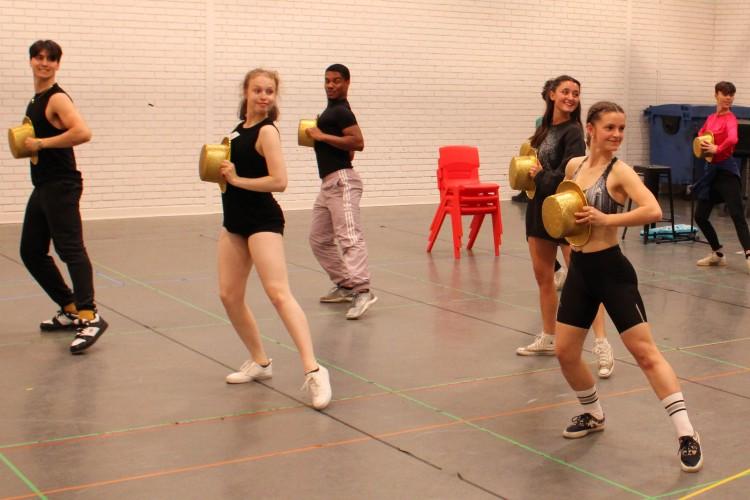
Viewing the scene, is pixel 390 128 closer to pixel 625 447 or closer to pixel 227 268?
pixel 227 268

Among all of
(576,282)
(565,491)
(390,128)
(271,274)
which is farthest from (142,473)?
(390,128)

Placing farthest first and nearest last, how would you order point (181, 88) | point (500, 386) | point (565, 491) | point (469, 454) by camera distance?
point (181, 88), point (500, 386), point (469, 454), point (565, 491)

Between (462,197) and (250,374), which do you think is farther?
(462,197)

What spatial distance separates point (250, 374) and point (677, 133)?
12.9 metres

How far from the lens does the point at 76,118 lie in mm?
6383

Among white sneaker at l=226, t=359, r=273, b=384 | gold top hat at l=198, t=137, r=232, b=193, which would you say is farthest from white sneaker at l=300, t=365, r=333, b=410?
gold top hat at l=198, t=137, r=232, b=193

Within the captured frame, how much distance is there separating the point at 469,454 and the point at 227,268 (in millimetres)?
1757

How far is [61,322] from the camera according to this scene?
23.0ft

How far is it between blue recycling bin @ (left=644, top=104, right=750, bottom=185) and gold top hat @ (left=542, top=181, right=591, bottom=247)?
12.2 metres

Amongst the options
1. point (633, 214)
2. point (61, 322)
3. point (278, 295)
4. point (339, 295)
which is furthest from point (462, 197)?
point (633, 214)

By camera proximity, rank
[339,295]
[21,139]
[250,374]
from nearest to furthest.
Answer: [250,374]
[21,139]
[339,295]

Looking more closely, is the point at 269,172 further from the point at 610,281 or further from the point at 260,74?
the point at 610,281

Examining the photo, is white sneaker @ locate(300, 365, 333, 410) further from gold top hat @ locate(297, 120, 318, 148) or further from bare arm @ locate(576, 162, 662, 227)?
gold top hat @ locate(297, 120, 318, 148)

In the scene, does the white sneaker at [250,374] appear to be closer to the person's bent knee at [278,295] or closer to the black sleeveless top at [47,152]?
the person's bent knee at [278,295]
